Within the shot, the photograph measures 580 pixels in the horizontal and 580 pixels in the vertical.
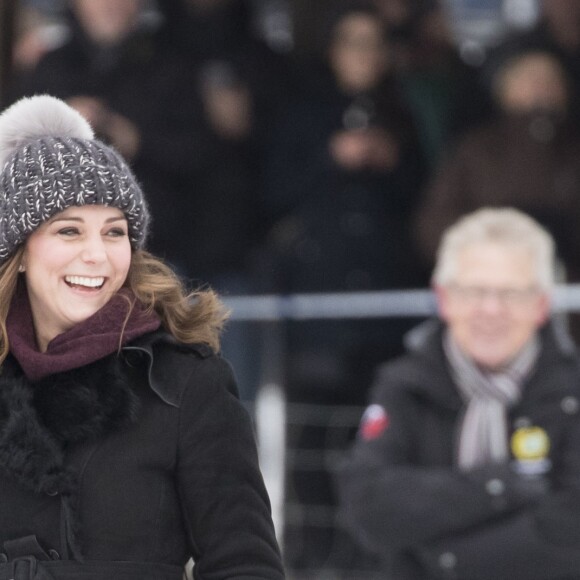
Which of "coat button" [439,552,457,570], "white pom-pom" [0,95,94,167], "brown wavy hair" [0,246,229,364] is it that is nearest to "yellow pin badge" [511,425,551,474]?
"coat button" [439,552,457,570]

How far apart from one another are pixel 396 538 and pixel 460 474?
0.87 ft

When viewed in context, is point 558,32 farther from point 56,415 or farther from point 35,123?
point 56,415

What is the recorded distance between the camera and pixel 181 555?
317 centimetres

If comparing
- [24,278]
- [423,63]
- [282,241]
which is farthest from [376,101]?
[24,278]

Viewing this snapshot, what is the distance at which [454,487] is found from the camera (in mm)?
4785

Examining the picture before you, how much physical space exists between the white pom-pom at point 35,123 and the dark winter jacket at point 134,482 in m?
0.48

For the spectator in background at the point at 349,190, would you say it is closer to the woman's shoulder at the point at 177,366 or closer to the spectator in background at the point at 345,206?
the spectator in background at the point at 345,206

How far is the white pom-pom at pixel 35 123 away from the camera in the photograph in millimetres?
3338

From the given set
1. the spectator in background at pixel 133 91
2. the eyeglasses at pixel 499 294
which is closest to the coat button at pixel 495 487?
the eyeglasses at pixel 499 294

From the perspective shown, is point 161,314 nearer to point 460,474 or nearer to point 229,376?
point 229,376

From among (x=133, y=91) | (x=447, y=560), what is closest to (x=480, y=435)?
(x=447, y=560)

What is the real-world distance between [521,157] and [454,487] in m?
2.15

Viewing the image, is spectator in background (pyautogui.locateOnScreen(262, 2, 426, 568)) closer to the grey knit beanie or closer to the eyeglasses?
the eyeglasses

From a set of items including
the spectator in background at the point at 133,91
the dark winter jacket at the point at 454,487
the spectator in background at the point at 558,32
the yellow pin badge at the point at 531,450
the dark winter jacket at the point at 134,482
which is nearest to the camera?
the dark winter jacket at the point at 134,482
